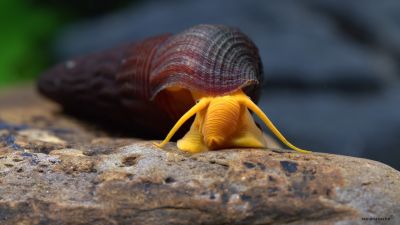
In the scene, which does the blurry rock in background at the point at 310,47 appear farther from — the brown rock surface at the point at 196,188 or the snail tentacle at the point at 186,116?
the brown rock surface at the point at 196,188

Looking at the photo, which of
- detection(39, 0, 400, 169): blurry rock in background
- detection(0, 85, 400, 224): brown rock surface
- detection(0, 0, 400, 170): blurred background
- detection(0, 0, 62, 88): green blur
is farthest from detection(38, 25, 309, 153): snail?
detection(0, 0, 62, 88): green blur

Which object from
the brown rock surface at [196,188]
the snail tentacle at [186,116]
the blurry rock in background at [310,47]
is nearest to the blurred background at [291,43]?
the blurry rock in background at [310,47]

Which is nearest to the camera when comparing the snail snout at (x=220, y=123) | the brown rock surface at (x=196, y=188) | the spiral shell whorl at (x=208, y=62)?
the brown rock surface at (x=196, y=188)

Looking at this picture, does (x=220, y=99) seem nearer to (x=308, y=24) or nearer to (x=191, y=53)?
(x=191, y=53)

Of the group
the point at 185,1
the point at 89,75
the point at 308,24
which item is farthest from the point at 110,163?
the point at 185,1

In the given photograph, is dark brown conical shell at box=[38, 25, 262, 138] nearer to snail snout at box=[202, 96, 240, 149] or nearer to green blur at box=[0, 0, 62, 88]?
snail snout at box=[202, 96, 240, 149]

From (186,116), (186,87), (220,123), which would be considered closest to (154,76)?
(186,87)
